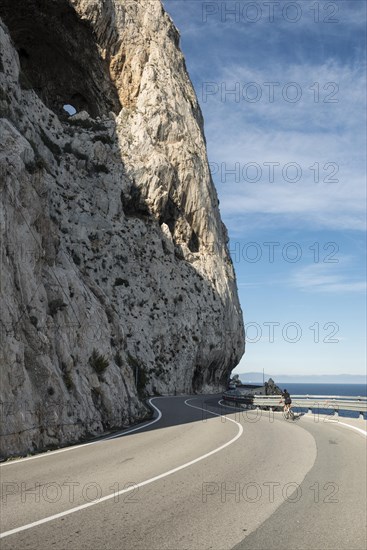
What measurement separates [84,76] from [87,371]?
49378 millimetres

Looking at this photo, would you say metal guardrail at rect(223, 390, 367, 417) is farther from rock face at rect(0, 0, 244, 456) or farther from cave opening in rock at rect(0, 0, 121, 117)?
cave opening in rock at rect(0, 0, 121, 117)

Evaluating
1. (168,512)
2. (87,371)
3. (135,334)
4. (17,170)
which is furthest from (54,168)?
(168,512)

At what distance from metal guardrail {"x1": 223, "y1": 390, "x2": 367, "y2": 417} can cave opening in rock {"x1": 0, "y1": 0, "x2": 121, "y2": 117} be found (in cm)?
4120

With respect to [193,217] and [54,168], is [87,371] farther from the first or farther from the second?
[193,217]

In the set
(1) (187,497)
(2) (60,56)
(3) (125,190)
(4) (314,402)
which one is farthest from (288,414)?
(2) (60,56)

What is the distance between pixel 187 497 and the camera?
789 centimetres

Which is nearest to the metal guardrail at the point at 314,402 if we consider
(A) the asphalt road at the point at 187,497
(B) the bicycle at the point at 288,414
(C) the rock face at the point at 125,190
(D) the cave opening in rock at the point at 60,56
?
(B) the bicycle at the point at 288,414

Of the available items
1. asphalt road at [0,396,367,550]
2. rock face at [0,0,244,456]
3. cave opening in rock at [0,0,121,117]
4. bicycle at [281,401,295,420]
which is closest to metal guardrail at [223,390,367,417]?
bicycle at [281,401,295,420]

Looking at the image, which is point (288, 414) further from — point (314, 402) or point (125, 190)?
point (125, 190)

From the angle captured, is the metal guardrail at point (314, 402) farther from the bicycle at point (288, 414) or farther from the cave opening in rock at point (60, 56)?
the cave opening in rock at point (60, 56)

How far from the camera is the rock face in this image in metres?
23.1

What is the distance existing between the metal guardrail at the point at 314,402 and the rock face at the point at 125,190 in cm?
774

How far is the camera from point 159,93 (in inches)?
2277

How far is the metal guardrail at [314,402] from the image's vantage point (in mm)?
23953
